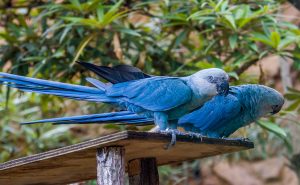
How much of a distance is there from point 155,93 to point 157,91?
1 cm

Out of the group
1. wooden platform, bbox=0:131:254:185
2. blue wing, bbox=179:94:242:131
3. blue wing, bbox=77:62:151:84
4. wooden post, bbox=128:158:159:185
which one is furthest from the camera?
blue wing, bbox=179:94:242:131

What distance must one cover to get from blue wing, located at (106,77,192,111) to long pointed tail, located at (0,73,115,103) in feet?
0.19

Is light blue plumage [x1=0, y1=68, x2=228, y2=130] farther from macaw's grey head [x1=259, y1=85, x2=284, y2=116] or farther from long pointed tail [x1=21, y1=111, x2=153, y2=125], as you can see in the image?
macaw's grey head [x1=259, y1=85, x2=284, y2=116]

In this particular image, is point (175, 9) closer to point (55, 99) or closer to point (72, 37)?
point (72, 37)

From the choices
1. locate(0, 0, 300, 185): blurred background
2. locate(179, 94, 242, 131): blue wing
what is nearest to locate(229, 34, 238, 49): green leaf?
locate(0, 0, 300, 185): blurred background

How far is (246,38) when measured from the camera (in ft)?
11.6

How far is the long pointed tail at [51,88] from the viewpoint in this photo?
2287 millimetres

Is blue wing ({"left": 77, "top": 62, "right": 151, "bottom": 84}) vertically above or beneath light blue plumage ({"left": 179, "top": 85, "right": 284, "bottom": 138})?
above

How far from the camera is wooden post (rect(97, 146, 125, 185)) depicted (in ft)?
6.80

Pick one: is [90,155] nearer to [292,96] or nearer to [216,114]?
[216,114]

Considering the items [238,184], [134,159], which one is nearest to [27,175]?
[134,159]

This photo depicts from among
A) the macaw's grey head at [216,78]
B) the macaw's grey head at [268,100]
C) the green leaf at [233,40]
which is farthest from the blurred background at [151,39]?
the macaw's grey head at [216,78]

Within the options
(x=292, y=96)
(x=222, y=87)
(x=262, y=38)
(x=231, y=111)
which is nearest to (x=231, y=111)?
(x=231, y=111)

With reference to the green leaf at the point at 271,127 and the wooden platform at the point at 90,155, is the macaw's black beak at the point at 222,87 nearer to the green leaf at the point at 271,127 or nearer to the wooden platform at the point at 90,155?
the wooden platform at the point at 90,155
